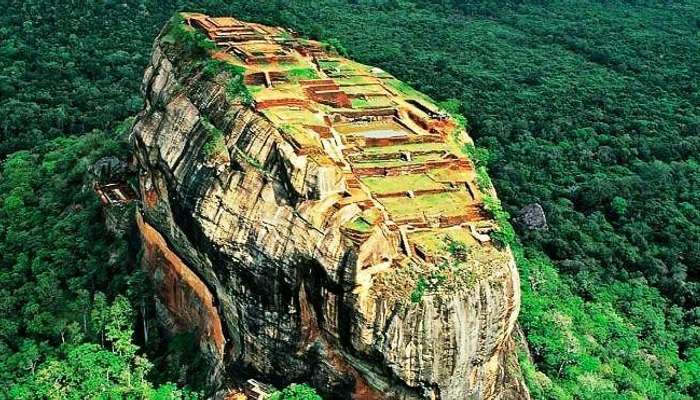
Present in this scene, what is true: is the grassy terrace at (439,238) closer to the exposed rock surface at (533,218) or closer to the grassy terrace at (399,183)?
the grassy terrace at (399,183)

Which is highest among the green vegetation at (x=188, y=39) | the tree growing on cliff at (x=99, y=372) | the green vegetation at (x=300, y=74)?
the green vegetation at (x=188, y=39)

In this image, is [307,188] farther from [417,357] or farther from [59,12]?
[59,12]

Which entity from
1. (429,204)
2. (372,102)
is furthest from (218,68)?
(429,204)

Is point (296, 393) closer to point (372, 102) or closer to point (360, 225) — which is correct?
point (360, 225)

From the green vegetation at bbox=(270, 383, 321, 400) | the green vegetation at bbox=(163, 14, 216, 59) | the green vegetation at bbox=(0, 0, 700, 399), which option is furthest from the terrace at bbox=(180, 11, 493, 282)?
the green vegetation at bbox=(270, 383, 321, 400)

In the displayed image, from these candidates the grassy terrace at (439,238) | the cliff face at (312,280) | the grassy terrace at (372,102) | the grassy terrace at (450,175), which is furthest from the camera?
the grassy terrace at (372,102)

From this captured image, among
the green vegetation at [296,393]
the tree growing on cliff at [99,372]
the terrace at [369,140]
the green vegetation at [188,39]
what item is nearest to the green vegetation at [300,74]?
the terrace at [369,140]

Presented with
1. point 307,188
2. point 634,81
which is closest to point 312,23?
point 634,81
